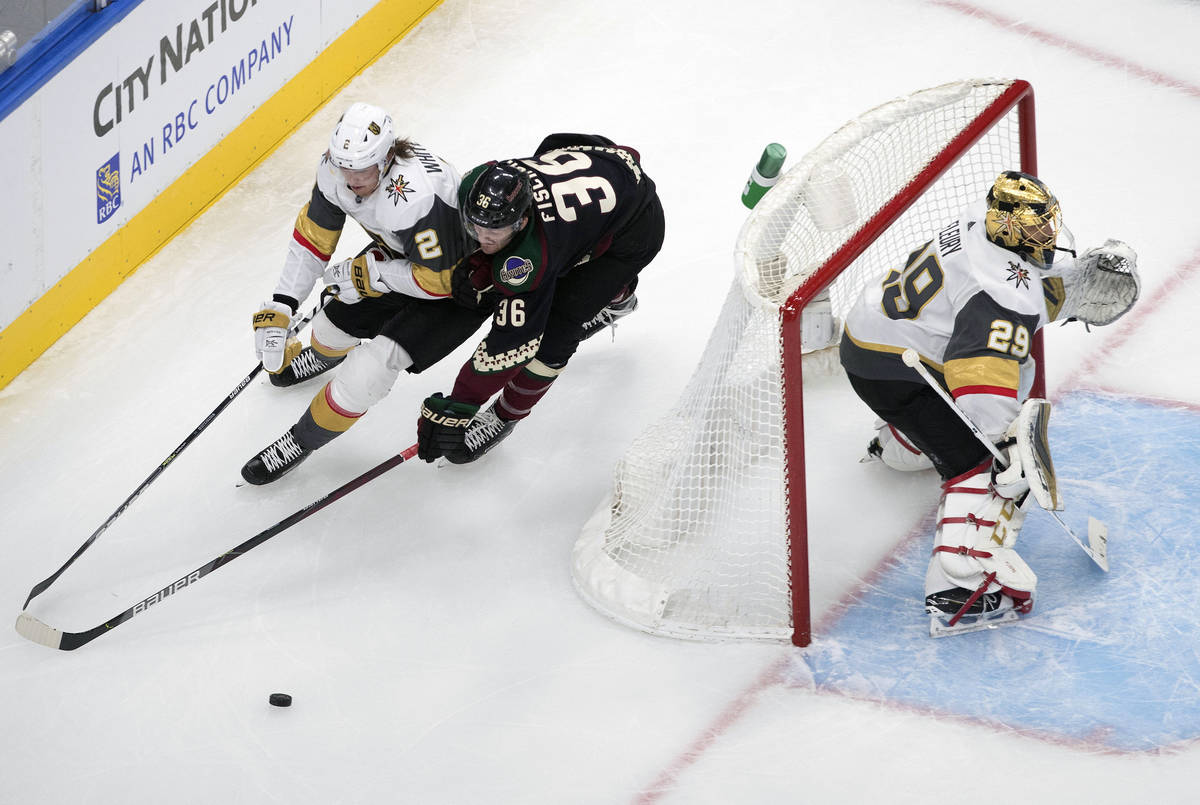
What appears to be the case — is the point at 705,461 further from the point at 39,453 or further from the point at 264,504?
the point at 39,453

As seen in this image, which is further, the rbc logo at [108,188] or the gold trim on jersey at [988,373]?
the rbc logo at [108,188]

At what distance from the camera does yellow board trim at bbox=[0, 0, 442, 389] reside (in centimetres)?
466

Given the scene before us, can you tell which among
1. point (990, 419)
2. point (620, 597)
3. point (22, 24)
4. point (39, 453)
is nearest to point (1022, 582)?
point (990, 419)

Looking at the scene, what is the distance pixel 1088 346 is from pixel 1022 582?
119 cm

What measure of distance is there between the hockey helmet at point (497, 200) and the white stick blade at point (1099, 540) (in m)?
1.55

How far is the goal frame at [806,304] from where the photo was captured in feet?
10.9

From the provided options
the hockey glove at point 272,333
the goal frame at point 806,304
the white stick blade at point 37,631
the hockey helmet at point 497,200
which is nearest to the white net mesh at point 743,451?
the goal frame at point 806,304

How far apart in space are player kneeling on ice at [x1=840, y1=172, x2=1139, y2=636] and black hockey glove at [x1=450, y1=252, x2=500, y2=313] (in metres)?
0.88

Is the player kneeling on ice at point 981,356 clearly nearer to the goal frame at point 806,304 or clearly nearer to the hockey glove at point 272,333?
the goal frame at point 806,304

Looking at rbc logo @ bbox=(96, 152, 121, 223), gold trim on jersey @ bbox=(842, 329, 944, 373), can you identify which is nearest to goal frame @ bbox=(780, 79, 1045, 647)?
gold trim on jersey @ bbox=(842, 329, 944, 373)

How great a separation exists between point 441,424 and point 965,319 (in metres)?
1.30

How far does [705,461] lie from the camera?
146 inches

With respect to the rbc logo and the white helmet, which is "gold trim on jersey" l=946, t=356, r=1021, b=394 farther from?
the rbc logo

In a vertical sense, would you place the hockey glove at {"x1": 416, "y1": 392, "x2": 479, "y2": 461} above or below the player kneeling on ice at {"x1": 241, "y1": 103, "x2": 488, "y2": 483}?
below
